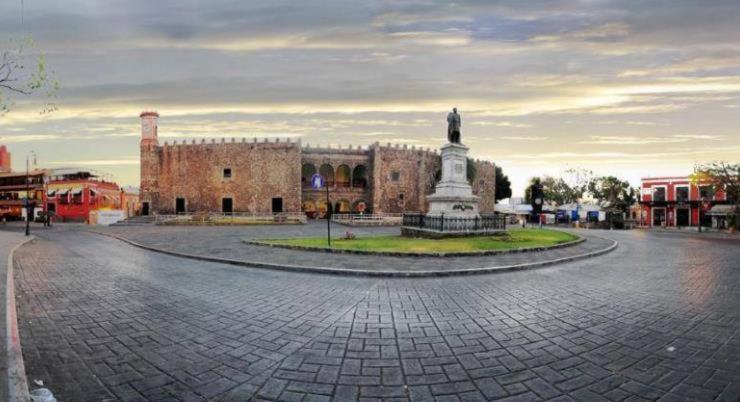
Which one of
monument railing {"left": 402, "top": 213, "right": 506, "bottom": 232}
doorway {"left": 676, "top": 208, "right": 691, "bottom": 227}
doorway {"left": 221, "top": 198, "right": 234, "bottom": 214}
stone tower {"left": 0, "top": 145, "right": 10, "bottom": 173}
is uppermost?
stone tower {"left": 0, "top": 145, "right": 10, "bottom": 173}

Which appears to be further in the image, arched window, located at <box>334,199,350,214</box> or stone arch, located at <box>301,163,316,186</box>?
arched window, located at <box>334,199,350,214</box>

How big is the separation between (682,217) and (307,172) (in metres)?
46.8

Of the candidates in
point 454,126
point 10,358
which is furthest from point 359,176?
point 10,358

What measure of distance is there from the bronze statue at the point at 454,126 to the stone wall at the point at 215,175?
90.1 feet

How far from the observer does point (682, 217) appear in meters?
41.3

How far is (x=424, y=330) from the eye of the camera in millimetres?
4688

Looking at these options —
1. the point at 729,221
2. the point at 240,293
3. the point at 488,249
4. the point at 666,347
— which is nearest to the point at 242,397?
the point at 240,293

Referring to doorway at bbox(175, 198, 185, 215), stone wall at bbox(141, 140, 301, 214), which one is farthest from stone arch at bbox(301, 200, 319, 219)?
doorway at bbox(175, 198, 185, 215)

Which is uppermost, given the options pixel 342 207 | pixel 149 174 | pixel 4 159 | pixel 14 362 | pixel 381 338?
pixel 4 159

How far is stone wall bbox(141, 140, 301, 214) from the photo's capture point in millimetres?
42344

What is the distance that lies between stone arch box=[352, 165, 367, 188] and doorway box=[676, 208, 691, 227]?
127 ft

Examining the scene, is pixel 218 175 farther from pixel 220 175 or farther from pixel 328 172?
pixel 328 172

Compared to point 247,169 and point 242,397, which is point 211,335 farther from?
point 247,169

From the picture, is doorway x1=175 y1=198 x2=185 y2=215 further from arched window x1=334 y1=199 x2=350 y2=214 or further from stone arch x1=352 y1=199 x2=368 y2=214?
stone arch x1=352 y1=199 x2=368 y2=214
